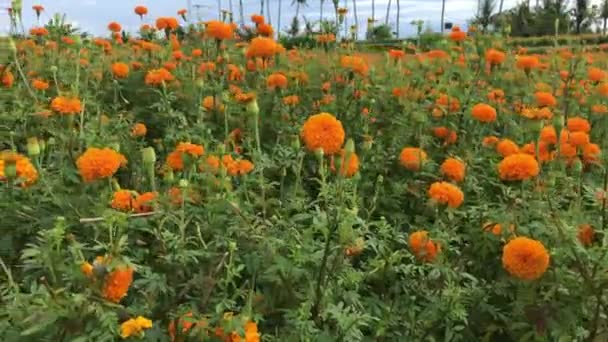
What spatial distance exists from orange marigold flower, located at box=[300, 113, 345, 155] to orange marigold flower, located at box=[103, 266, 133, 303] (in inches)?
24.4

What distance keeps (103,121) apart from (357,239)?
4.32 ft

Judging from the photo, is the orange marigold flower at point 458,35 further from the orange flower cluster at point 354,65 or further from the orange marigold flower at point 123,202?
the orange marigold flower at point 123,202

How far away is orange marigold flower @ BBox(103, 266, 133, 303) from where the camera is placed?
1.29 meters

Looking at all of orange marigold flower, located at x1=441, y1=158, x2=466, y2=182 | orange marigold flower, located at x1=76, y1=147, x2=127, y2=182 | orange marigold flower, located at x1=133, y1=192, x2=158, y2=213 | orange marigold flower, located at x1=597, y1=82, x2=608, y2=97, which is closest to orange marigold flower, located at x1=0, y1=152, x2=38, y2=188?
orange marigold flower, located at x1=76, y1=147, x2=127, y2=182

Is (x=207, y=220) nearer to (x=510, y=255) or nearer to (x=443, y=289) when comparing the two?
(x=443, y=289)

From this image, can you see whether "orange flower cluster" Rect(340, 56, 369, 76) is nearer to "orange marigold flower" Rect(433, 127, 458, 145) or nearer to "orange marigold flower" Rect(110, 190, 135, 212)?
"orange marigold flower" Rect(433, 127, 458, 145)

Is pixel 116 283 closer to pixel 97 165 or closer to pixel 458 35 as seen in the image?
pixel 97 165

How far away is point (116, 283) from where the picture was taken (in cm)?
130

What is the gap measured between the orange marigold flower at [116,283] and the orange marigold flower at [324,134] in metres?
0.62

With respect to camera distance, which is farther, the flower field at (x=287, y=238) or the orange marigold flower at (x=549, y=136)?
the orange marigold flower at (x=549, y=136)

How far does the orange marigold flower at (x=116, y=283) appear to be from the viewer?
1285mm

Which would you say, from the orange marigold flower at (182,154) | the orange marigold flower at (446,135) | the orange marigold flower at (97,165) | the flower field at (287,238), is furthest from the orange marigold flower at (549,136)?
the orange marigold flower at (97,165)

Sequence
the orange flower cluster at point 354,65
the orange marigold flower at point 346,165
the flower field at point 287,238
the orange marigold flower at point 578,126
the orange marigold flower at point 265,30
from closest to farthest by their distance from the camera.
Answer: the flower field at point 287,238 → the orange marigold flower at point 346,165 → the orange marigold flower at point 578,126 → the orange flower cluster at point 354,65 → the orange marigold flower at point 265,30

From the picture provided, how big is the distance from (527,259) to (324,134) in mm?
577
